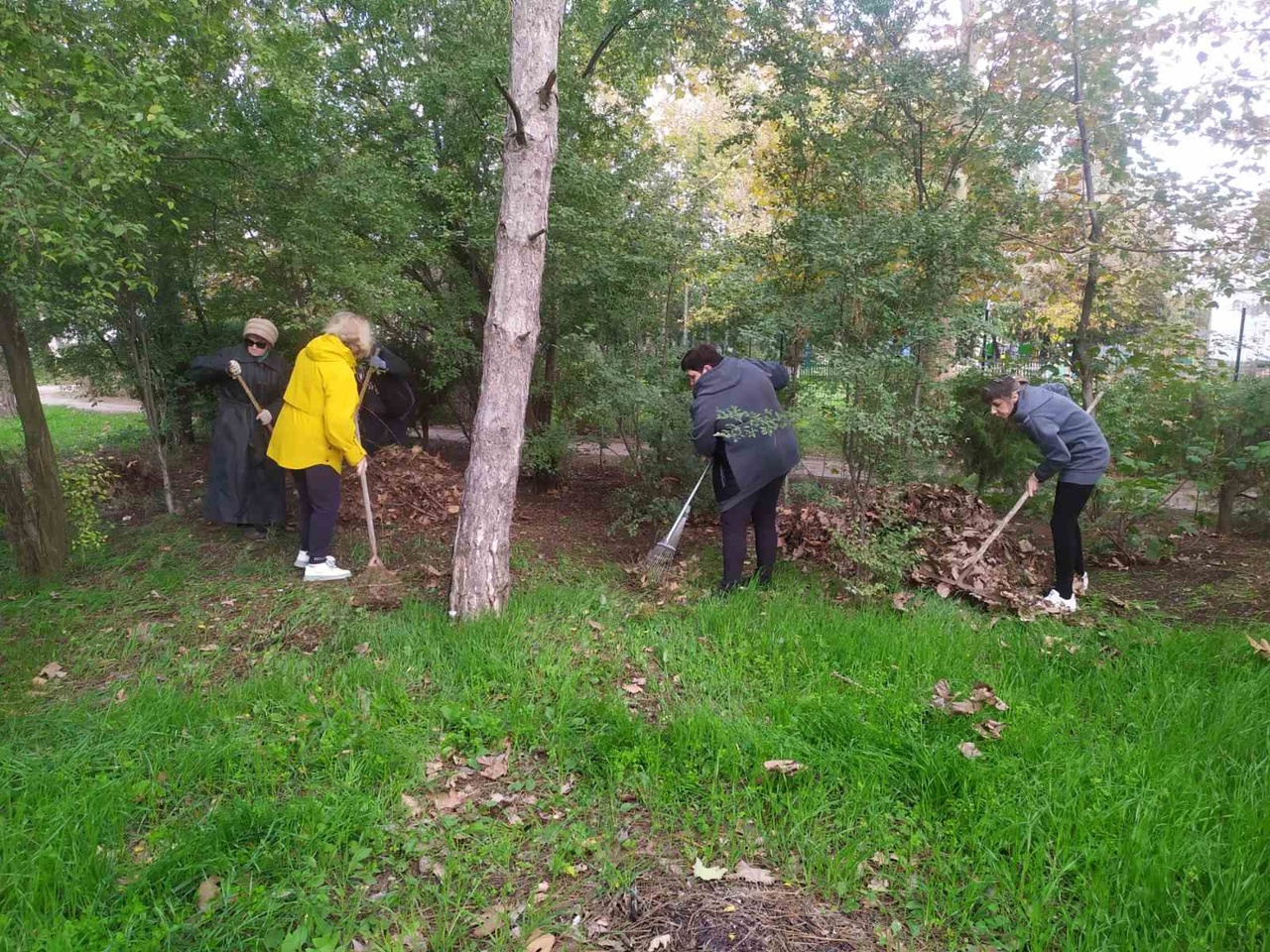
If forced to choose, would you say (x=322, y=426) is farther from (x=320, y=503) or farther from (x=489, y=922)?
(x=489, y=922)

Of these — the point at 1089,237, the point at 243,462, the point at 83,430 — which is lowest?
the point at 83,430

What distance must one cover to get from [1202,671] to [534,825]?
305 centimetres

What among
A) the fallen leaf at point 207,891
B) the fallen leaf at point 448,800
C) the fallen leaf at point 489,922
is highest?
the fallen leaf at point 207,891

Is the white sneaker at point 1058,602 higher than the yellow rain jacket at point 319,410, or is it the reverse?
the yellow rain jacket at point 319,410

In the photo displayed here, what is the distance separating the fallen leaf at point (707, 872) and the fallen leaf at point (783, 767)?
1.52 ft

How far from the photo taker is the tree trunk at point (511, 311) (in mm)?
4086

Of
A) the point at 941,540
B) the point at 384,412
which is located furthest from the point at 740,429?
the point at 384,412

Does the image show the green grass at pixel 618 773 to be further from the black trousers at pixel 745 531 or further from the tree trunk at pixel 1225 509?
the tree trunk at pixel 1225 509

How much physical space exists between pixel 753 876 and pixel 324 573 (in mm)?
3573

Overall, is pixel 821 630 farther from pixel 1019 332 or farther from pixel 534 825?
pixel 1019 332

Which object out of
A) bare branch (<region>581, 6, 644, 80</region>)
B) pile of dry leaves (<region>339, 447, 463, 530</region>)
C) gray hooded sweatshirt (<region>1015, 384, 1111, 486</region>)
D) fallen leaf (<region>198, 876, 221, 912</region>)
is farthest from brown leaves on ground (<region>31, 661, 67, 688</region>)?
bare branch (<region>581, 6, 644, 80</region>)

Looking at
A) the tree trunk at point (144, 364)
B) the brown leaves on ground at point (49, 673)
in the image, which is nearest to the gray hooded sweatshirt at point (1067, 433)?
the brown leaves on ground at point (49, 673)

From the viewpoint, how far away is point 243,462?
19.1ft

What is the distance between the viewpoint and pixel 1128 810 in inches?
98.2
